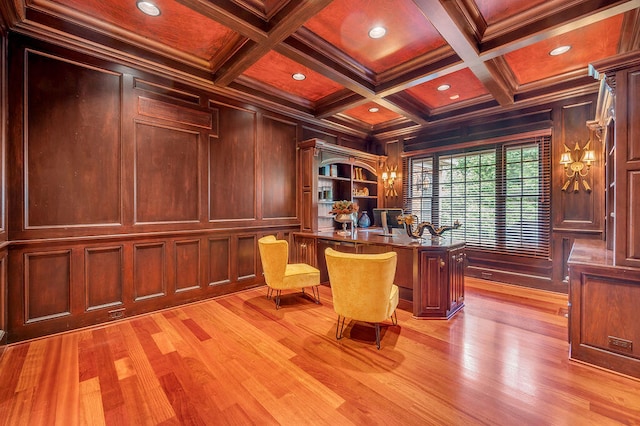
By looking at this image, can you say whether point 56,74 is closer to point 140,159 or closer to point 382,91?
point 140,159

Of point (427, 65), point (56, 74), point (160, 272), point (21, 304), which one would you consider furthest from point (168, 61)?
point (427, 65)

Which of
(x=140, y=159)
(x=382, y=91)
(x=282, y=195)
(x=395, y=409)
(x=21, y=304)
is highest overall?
(x=382, y=91)

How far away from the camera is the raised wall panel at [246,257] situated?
430 cm

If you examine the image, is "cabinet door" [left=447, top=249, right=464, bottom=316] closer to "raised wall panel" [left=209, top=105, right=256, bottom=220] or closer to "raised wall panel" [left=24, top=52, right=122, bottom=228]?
"raised wall panel" [left=209, top=105, right=256, bottom=220]

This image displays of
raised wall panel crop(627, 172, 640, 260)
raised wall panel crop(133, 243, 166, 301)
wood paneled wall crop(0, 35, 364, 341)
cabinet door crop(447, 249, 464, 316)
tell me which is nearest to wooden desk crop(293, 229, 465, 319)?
cabinet door crop(447, 249, 464, 316)

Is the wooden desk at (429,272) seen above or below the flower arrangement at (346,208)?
below

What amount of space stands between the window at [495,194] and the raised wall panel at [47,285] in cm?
580

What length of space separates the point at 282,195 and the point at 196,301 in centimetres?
218

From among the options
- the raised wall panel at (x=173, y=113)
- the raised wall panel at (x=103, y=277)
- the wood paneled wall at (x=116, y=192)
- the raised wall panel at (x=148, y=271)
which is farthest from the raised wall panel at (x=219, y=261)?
the raised wall panel at (x=173, y=113)

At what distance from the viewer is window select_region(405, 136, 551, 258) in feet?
14.5

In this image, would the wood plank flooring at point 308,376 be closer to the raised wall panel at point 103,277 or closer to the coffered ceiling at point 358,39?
the raised wall panel at point 103,277

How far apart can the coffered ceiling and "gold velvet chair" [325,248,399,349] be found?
7.22 feet

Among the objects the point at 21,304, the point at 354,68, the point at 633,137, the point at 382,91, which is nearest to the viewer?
the point at 633,137

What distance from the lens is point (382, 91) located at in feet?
13.0
